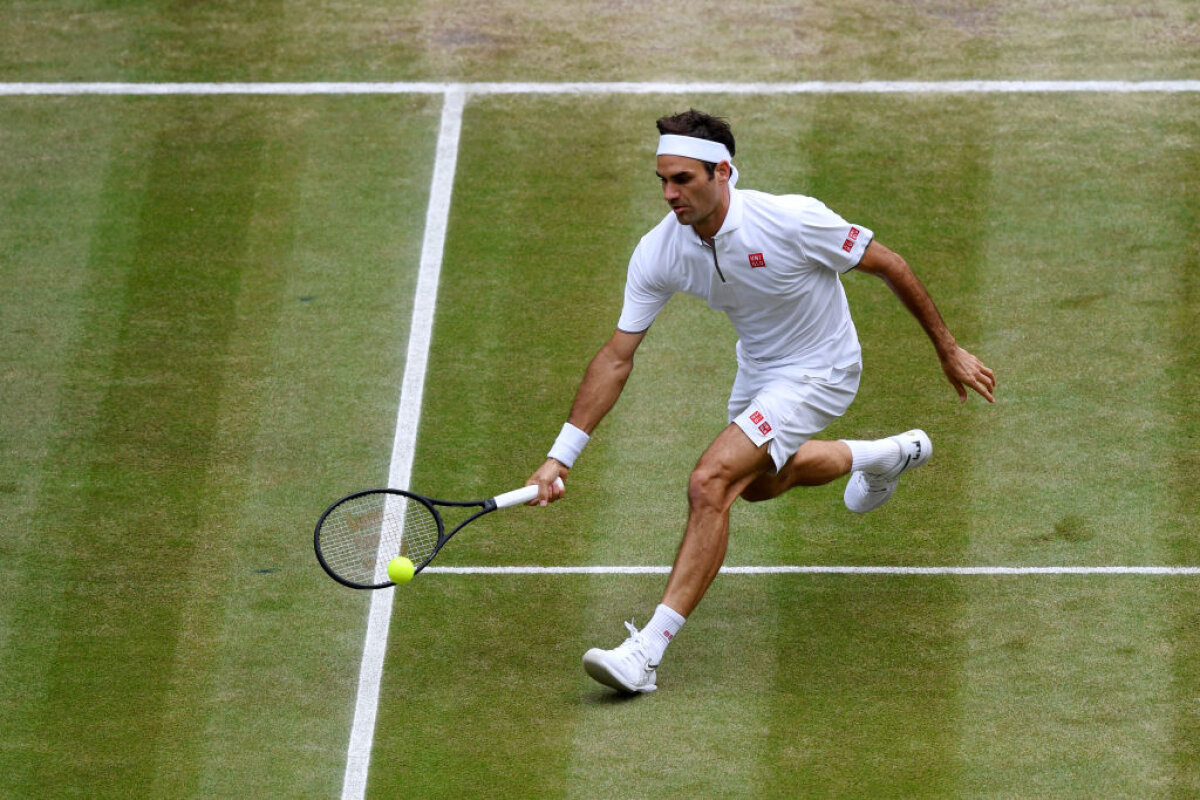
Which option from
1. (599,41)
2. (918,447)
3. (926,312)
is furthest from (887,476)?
(599,41)

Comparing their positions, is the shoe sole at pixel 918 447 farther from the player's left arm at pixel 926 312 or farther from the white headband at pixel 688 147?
the white headband at pixel 688 147

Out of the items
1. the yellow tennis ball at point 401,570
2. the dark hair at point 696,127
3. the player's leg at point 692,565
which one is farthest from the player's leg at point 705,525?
the dark hair at point 696,127

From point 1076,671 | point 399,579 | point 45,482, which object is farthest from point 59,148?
point 1076,671

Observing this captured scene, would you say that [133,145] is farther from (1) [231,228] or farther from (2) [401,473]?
(2) [401,473]

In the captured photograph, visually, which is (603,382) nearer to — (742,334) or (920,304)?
(742,334)

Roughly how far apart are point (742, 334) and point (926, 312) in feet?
2.53

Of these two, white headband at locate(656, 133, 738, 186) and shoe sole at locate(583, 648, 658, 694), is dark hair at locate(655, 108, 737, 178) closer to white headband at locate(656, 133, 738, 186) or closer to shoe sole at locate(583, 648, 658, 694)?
white headband at locate(656, 133, 738, 186)

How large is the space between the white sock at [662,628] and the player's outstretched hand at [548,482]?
0.62 m

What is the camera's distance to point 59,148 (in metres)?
11.6

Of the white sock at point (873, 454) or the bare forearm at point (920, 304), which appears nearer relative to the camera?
the bare forearm at point (920, 304)

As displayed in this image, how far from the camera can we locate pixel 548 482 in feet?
24.0

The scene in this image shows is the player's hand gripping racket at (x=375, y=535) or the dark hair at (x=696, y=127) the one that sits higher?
the dark hair at (x=696, y=127)

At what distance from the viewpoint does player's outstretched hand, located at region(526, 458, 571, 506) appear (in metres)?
7.30

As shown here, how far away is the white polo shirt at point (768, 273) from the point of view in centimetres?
747
